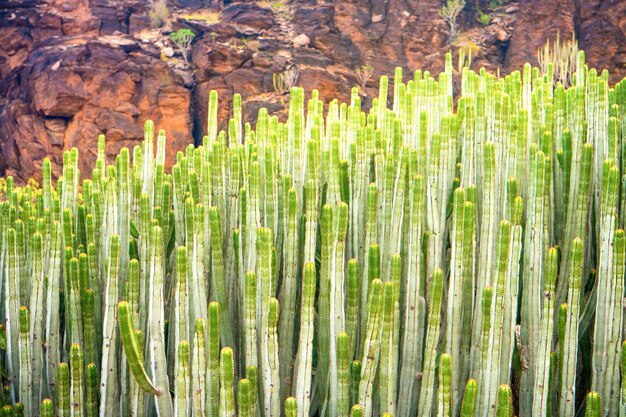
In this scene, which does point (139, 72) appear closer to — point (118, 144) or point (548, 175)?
point (118, 144)

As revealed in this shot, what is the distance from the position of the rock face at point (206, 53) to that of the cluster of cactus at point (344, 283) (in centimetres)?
1165

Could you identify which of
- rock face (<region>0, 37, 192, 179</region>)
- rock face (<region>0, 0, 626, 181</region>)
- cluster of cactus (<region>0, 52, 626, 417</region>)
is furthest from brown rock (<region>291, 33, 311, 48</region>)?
cluster of cactus (<region>0, 52, 626, 417</region>)

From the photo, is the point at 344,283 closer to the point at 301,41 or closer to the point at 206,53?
the point at 206,53

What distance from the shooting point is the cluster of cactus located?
7.62 feet

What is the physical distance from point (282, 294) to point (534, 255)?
0.98 metres

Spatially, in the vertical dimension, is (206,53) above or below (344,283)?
above

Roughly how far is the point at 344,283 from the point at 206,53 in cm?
1395

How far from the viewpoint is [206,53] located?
627 inches

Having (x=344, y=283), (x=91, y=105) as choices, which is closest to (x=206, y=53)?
(x=91, y=105)

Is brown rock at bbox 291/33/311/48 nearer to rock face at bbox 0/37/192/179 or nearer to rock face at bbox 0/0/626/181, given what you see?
rock face at bbox 0/0/626/181

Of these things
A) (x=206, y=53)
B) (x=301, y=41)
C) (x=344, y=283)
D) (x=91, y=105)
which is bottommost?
(x=344, y=283)

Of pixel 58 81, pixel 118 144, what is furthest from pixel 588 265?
pixel 58 81

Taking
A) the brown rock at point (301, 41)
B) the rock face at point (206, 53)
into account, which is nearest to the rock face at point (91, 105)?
the rock face at point (206, 53)

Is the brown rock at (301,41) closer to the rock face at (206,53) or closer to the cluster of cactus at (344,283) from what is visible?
the rock face at (206,53)
